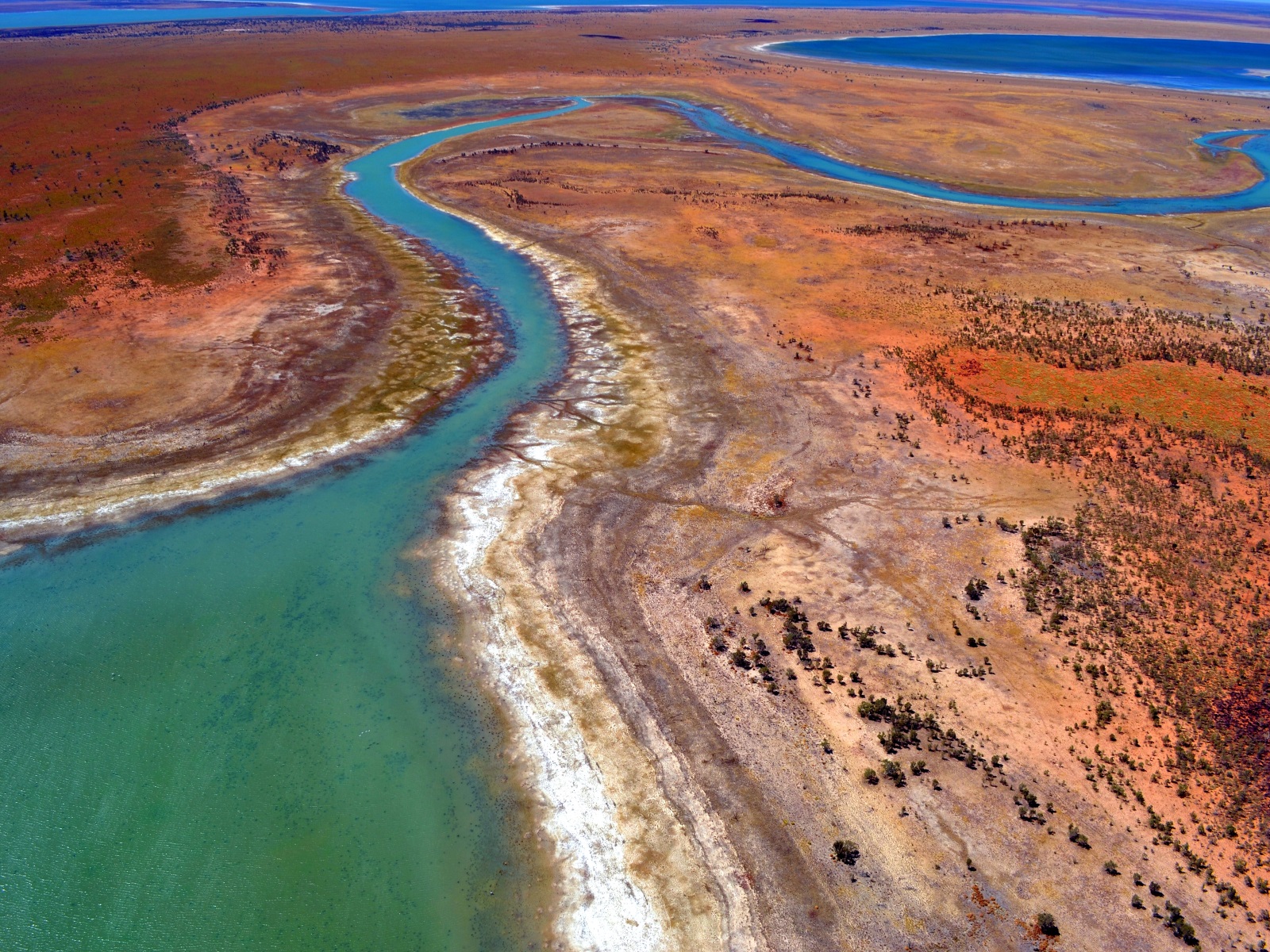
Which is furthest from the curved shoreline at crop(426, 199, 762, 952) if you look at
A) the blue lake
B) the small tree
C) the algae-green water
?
the blue lake

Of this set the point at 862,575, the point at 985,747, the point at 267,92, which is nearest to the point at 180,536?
the point at 862,575

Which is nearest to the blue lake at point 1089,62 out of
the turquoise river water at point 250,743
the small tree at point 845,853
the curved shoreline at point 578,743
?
the curved shoreline at point 578,743

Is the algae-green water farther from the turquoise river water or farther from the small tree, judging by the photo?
the small tree

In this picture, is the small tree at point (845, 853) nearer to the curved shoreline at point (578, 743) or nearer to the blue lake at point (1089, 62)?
the curved shoreline at point (578, 743)

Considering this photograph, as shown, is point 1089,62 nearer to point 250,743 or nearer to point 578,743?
point 578,743

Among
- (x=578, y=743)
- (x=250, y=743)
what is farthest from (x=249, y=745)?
(x=578, y=743)

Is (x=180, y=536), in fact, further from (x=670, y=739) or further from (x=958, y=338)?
(x=958, y=338)
